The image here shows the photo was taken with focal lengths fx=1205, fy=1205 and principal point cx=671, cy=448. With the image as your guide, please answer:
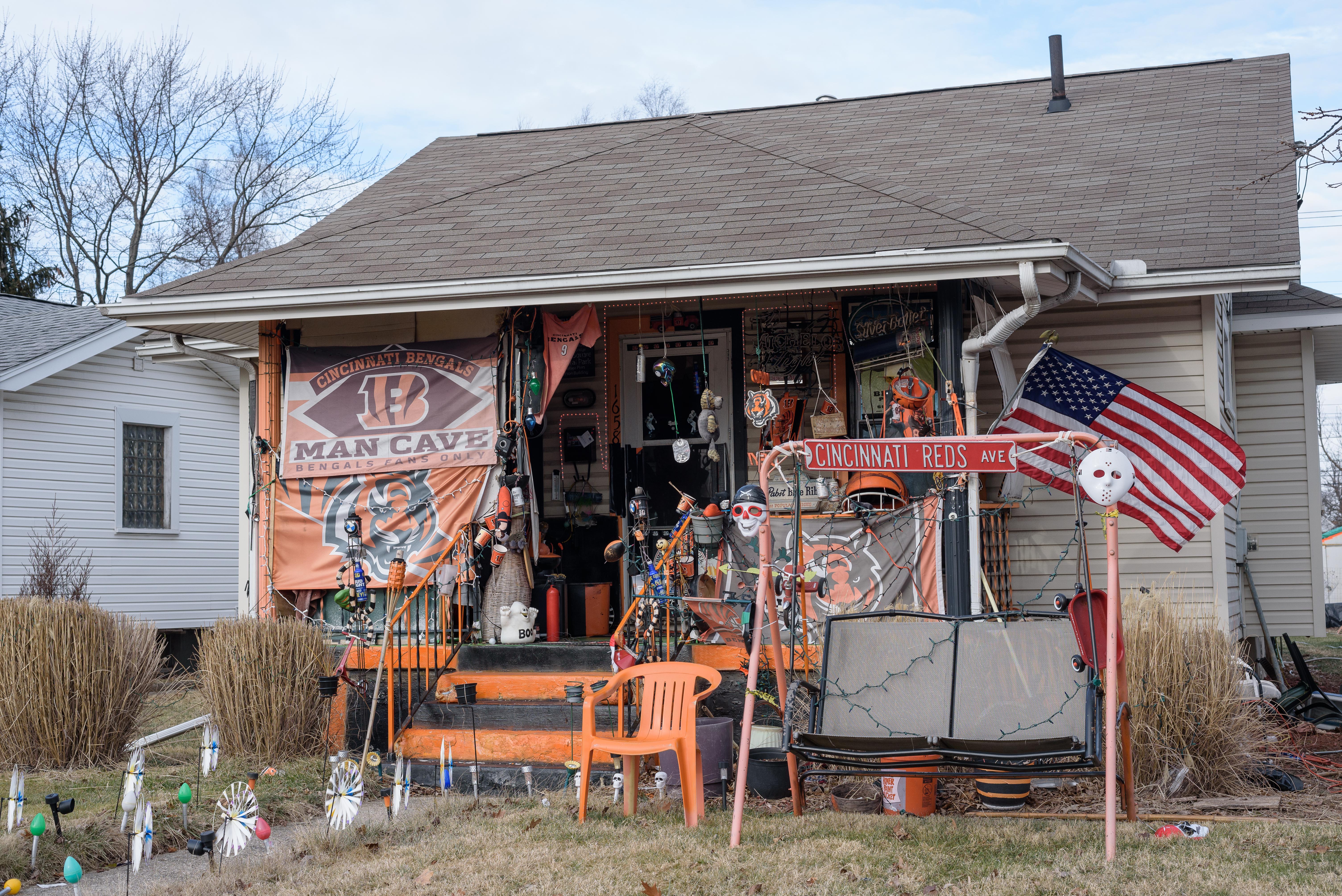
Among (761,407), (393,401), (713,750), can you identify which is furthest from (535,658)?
(761,407)

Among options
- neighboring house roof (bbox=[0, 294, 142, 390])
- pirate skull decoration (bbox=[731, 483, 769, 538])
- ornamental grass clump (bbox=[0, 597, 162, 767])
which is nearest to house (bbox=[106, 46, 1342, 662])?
ornamental grass clump (bbox=[0, 597, 162, 767])

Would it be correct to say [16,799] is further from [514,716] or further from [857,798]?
[857,798]

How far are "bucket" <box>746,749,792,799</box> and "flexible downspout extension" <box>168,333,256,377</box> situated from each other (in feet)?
20.3

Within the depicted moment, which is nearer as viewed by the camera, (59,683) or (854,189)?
(59,683)

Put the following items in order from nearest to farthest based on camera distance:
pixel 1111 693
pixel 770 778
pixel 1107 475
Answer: pixel 1111 693 → pixel 1107 475 → pixel 770 778

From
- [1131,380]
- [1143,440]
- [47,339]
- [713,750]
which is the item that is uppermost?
[47,339]

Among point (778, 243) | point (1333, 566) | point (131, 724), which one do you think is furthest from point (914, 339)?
point (1333, 566)

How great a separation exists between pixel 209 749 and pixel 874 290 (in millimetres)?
5671

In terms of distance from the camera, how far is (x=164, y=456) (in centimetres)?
1706

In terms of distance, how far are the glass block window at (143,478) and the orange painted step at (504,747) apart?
9938mm

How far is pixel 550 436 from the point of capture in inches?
430

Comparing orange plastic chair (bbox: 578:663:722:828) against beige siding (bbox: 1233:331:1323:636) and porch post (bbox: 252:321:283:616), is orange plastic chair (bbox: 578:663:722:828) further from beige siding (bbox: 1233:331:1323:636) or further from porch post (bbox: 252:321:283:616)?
beige siding (bbox: 1233:331:1323:636)

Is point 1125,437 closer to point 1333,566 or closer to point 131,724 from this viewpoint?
point 131,724

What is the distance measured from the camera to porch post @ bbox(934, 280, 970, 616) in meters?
8.10
